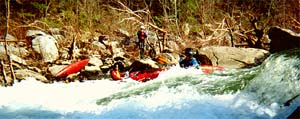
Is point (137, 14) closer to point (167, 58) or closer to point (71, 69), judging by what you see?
point (167, 58)

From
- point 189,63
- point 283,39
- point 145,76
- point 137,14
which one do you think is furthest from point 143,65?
point 137,14

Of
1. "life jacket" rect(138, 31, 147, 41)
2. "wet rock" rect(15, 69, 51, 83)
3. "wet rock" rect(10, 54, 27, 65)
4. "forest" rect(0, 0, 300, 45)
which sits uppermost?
"forest" rect(0, 0, 300, 45)

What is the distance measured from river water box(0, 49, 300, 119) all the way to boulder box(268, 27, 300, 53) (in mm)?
2901

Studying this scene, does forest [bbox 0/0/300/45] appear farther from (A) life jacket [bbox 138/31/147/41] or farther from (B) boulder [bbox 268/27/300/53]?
(B) boulder [bbox 268/27/300/53]

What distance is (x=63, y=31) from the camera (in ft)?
49.5

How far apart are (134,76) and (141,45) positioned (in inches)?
130

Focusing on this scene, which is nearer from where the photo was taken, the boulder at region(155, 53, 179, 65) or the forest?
the boulder at region(155, 53, 179, 65)

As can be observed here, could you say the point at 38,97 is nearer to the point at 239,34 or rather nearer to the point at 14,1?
the point at 239,34

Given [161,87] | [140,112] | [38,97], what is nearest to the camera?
[140,112]

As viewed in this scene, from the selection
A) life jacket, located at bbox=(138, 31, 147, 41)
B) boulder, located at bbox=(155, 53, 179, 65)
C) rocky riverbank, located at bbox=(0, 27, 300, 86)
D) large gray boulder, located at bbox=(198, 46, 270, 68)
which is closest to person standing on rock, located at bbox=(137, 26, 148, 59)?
life jacket, located at bbox=(138, 31, 147, 41)

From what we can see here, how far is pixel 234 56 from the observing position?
1193cm

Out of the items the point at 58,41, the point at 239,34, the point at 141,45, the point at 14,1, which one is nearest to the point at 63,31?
the point at 58,41

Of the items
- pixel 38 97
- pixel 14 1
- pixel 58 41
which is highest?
pixel 14 1

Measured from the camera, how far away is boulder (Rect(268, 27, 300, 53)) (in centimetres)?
1151
